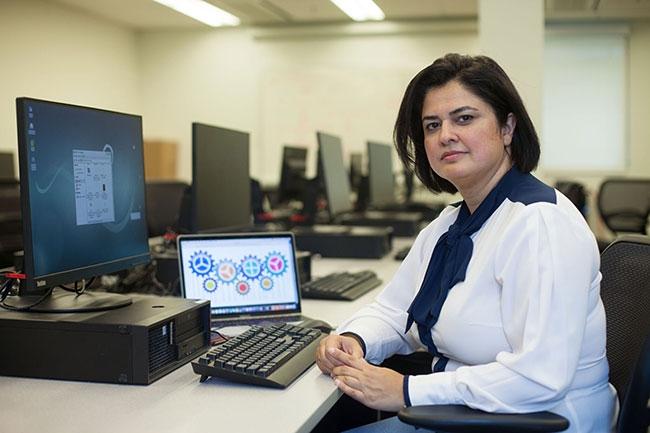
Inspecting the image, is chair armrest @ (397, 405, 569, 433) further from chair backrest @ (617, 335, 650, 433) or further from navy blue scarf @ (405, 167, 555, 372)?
navy blue scarf @ (405, 167, 555, 372)

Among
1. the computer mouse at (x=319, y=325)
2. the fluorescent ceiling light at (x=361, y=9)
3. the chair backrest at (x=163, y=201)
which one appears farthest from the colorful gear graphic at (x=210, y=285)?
the fluorescent ceiling light at (x=361, y=9)

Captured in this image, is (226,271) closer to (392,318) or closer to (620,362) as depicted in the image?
(392,318)

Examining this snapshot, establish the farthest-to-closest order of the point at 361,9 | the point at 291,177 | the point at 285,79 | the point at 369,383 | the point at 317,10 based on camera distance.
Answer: the point at 285,79
the point at 317,10
the point at 361,9
the point at 291,177
the point at 369,383

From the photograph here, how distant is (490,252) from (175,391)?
66 centimetres

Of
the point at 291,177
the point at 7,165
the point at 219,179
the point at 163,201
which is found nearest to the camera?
the point at 219,179

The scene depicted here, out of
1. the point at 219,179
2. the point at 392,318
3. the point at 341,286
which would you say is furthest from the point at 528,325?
the point at 219,179

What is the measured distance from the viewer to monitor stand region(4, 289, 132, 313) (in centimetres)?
145

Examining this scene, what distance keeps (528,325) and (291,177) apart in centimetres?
269

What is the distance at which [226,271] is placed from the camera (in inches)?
74.1

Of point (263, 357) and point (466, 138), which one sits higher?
point (466, 138)

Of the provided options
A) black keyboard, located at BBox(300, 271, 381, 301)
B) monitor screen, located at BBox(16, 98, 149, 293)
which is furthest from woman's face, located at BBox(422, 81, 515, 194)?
black keyboard, located at BBox(300, 271, 381, 301)

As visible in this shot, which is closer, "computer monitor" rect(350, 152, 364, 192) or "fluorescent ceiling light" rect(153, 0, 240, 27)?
"computer monitor" rect(350, 152, 364, 192)

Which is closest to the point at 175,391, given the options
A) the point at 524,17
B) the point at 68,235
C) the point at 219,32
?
the point at 68,235

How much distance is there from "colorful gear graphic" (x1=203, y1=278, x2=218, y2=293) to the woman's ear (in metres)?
0.84
